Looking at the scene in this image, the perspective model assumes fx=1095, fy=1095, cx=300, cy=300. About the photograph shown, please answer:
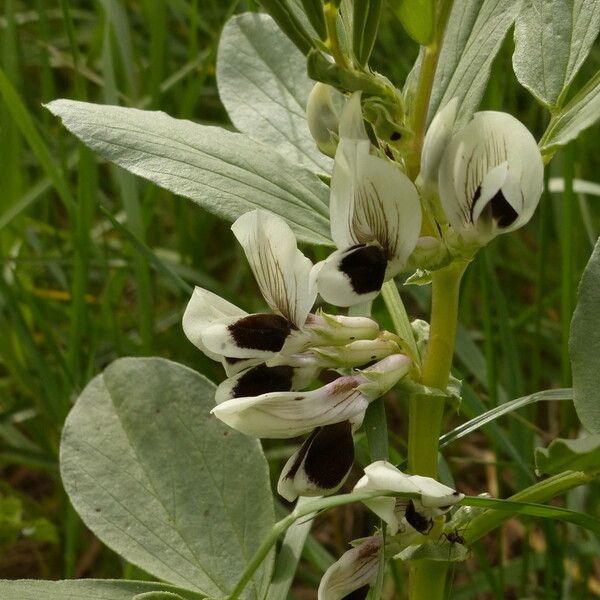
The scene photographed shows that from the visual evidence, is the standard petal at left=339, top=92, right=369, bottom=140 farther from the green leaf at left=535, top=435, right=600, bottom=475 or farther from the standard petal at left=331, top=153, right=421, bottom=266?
the green leaf at left=535, top=435, right=600, bottom=475

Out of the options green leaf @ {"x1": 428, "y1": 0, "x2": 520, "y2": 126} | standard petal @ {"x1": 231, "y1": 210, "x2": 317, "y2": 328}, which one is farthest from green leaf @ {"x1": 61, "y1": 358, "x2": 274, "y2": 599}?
green leaf @ {"x1": 428, "y1": 0, "x2": 520, "y2": 126}

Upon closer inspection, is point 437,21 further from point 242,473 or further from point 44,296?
point 44,296

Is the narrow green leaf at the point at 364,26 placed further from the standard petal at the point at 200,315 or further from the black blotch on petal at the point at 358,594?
the black blotch on petal at the point at 358,594

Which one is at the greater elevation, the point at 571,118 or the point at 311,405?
the point at 571,118

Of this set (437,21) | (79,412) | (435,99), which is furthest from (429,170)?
(79,412)

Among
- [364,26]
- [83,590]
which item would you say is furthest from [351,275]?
[83,590]

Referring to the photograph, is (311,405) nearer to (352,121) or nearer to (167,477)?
(352,121)
